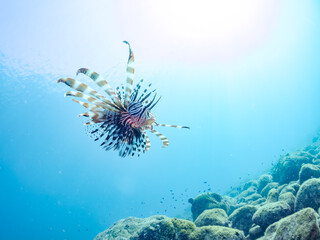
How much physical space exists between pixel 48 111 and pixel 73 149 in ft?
130

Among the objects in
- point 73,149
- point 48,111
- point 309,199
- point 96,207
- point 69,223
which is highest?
point 73,149

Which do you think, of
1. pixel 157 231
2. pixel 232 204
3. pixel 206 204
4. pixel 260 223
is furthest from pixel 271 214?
pixel 232 204

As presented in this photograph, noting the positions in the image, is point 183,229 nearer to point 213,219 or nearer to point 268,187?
point 213,219

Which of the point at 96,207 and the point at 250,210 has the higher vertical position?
the point at 96,207

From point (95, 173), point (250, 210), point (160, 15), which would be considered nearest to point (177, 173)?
point (95, 173)

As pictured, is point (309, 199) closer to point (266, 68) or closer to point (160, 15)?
point (160, 15)

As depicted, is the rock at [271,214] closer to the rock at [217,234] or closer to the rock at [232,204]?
the rock at [217,234]

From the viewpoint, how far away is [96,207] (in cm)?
10356

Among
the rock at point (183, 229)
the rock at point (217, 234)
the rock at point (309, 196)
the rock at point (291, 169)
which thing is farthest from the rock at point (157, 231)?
the rock at point (291, 169)

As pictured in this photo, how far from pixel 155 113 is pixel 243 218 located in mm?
4932

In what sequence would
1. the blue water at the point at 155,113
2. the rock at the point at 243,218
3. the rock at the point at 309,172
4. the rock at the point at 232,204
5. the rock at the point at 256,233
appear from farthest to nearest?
the blue water at the point at 155,113 → the rock at the point at 232,204 → the rock at the point at 309,172 → the rock at the point at 243,218 → the rock at the point at 256,233

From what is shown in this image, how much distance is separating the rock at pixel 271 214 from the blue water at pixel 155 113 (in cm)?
1493

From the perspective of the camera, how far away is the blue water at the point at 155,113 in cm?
3528

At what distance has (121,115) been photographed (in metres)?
3.20
